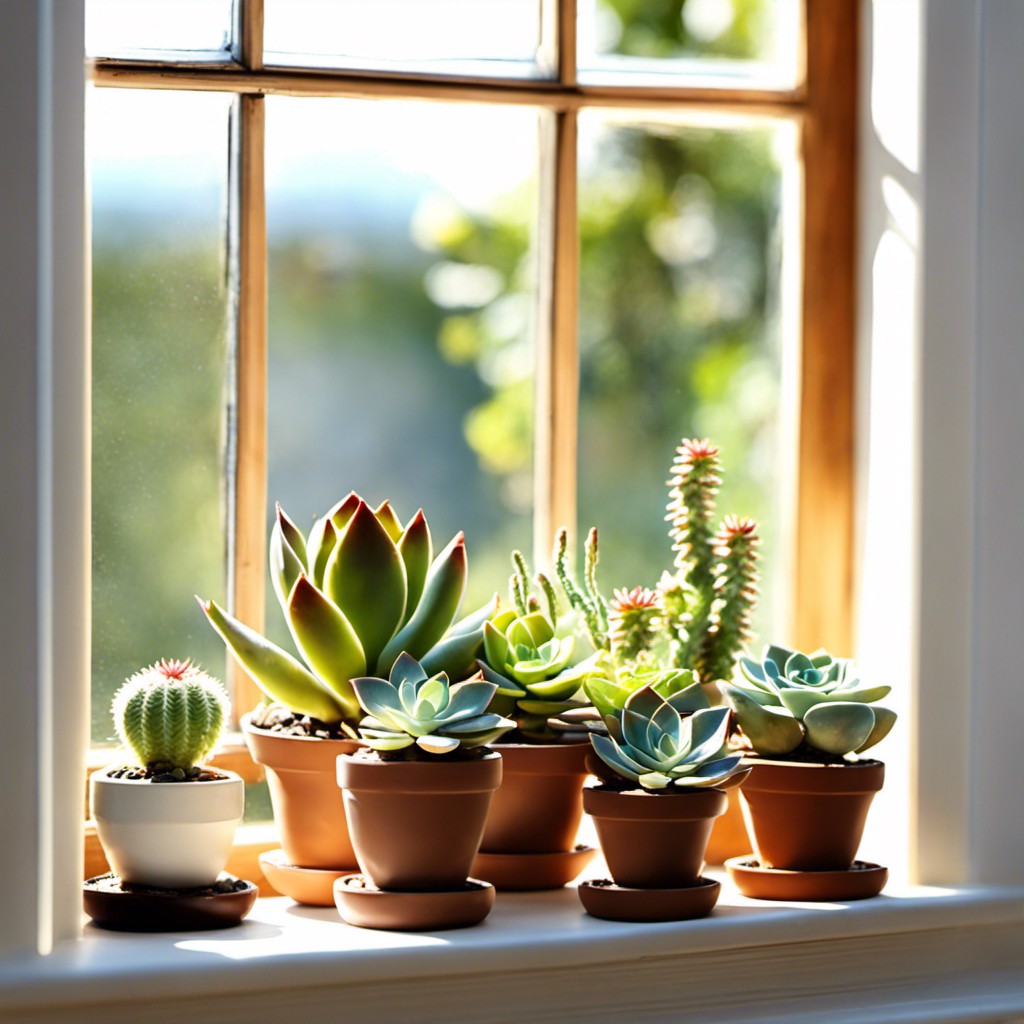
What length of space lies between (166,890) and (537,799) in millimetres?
320

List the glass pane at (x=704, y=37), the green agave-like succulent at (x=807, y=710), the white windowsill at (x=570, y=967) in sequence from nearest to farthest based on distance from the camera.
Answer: the white windowsill at (x=570, y=967) → the green agave-like succulent at (x=807, y=710) → the glass pane at (x=704, y=37)

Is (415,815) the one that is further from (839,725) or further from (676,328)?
(676,328)

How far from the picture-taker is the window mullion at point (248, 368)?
1.23m

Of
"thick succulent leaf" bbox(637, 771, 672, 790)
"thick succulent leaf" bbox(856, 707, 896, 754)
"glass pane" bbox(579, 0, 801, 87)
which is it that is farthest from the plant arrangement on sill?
"glass pane" bbox(579, 0, 801, 87)

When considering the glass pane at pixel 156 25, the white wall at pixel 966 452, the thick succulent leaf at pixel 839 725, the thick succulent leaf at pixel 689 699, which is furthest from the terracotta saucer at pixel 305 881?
the glass pane at pixel 156 25

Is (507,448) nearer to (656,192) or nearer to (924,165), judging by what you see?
(656,192)

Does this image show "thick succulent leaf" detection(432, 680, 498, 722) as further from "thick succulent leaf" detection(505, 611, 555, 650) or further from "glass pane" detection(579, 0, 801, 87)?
"glass pane" detection(579, 0, 801, 87)

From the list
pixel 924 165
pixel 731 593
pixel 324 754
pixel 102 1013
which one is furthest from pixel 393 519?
pixel 924 165

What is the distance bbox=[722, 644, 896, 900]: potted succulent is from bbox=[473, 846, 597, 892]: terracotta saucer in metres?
0.15

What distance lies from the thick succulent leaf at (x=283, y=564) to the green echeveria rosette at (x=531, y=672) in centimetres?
17

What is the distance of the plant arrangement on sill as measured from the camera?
1.01 meters

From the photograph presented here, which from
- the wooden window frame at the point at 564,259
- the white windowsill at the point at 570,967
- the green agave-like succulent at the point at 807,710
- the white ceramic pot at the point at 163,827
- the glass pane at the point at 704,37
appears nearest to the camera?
the white windowsill at the point at 570,967

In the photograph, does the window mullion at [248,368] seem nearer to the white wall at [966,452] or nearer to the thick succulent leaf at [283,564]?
the thick succulent leaf at [283,564]

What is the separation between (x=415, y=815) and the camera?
1.00 metres
